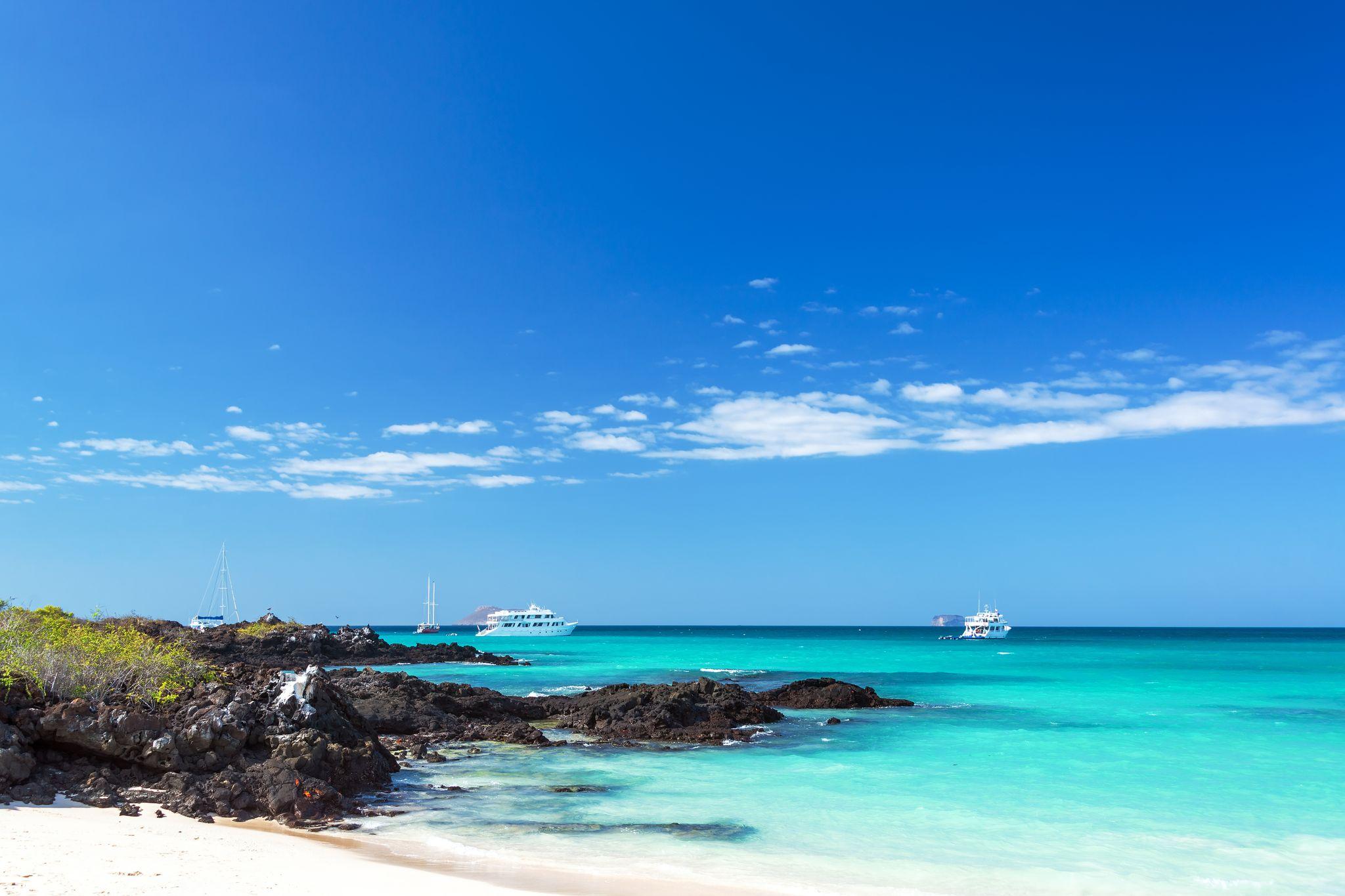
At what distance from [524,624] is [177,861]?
12412 cm

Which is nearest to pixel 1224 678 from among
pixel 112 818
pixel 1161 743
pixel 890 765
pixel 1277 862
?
pixel 1161 743

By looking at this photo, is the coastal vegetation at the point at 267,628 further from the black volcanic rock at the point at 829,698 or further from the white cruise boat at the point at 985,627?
the white cruise boat at the point at 985,627

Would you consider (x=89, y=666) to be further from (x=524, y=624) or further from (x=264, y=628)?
(x=524, y=624)

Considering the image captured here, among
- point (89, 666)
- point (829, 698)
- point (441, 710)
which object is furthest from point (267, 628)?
point (89, 666)

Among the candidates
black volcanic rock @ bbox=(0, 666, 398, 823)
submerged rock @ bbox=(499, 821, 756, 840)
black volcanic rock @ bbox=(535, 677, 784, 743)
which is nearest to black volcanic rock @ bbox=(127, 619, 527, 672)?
black volcanic rock @ bbox=(535, 677, 784, 743)

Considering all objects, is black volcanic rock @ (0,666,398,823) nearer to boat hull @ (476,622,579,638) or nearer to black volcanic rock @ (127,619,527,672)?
black volcanic rock @ (127,619,527,672)

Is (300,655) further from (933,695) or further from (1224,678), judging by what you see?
(1224,678)

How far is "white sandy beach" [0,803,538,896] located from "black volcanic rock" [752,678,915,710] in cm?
2185

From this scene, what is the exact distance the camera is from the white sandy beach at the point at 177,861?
9234 millimetres

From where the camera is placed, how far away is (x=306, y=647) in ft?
205

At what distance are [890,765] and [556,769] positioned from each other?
305 inches

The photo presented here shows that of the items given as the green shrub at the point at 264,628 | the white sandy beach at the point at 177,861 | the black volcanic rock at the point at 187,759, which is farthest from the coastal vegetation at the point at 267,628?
the white sandy beach at the point at 177,861

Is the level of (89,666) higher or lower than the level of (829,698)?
higher

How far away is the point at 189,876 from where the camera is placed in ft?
31.6
